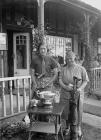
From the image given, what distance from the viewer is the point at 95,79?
7.96 metres

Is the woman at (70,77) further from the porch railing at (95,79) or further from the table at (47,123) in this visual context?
the porch railing at (95,79)

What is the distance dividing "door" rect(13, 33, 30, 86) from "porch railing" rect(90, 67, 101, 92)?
217 cm

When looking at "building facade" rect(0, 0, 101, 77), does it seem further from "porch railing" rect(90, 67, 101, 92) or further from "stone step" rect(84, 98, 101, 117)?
"stone step" rect(84, 98, 101, 117)

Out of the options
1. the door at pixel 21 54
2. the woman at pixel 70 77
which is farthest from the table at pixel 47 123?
the door at pixel 21 54

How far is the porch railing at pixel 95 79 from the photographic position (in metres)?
7.71

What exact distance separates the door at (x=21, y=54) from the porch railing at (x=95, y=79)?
2.17 metres

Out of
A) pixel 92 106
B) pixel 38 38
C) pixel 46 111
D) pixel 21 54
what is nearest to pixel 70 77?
pixel 46 111

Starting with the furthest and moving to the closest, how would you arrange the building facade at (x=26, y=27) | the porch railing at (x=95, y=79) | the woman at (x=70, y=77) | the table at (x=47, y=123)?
the porch railing at (x=95, y=79) → the building facade at (x=26, y=27) → the woman at (x=70, y=77) → the table at (x=47, y=123)

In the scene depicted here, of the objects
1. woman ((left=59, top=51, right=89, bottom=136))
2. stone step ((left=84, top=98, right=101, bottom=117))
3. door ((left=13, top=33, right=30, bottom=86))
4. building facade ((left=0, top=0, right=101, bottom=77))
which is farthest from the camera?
door ((left=13, top=33, right=30, bottom=86))

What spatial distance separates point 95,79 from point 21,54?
265 centimetres

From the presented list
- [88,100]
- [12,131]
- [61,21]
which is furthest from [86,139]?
[61,21]

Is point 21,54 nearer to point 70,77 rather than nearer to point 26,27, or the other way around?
point 26,27

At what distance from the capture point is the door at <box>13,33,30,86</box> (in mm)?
7883

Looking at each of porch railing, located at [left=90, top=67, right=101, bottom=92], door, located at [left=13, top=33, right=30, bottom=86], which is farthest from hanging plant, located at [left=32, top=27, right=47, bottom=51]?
porch railing, located at [left=90, top=67, right=101, bottom=92]
